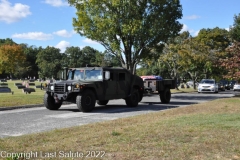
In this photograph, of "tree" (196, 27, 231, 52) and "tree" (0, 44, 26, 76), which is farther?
"tree" (0, 44, 26, 76)

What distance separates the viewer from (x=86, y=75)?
15.1 m

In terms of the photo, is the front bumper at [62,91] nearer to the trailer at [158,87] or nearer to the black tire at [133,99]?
the black tire at [133,99]

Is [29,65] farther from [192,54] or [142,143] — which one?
[142,143]

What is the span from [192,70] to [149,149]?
40.3 meters

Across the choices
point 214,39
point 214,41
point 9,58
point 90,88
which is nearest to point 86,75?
point 90,88

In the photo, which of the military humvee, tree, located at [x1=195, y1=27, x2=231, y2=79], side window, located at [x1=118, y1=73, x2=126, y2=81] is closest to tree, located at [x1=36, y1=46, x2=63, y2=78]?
tree, located at [x1=195, y1=27, x2=231, y2=79]

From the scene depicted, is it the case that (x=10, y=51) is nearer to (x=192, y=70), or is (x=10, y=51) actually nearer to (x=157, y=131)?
(x=192, y=70)

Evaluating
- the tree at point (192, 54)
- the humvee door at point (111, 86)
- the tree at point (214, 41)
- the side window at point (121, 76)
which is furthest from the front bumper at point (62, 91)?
the tree at point (214, 41)

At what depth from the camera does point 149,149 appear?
5.68 m

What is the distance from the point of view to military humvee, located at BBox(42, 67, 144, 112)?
1387 centimetres

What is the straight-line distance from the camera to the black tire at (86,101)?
13.6 m

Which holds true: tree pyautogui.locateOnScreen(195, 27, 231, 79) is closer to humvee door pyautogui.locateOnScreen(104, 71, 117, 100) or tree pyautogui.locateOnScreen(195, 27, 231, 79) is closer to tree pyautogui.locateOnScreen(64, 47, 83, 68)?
humvee door pyautogui.locateOnScreen(104, 71, 117, 100)

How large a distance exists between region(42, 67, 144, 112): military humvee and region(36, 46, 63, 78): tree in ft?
251

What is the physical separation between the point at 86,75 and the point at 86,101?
1665 mm
